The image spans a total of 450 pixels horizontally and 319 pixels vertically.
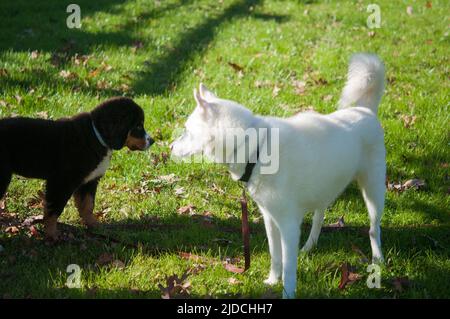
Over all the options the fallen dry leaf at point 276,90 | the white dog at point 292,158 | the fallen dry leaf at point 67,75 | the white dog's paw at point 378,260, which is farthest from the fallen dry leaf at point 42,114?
the white dog's paw at point 378,260

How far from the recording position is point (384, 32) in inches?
378

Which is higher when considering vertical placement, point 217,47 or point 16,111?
point 217,47

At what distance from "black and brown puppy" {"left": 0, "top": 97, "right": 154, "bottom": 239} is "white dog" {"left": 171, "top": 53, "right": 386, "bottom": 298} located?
997 mm

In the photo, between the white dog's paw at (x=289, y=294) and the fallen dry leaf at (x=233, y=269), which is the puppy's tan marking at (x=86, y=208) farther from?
the white dog's paw at (x=289, y=294)

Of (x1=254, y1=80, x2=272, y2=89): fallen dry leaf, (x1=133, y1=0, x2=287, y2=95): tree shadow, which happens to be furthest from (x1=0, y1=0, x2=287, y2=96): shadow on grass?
(x1=254, y1=80, x2=272, y2=89): fallen dry leaf

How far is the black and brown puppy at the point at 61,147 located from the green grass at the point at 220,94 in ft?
1.41

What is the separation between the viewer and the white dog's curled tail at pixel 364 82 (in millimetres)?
4082

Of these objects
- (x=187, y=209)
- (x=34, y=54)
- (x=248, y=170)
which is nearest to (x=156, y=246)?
(x=187, y=209)

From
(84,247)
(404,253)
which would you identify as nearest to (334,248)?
(404,253)

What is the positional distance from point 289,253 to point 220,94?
12.8ft

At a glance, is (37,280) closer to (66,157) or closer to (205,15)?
(66,157)

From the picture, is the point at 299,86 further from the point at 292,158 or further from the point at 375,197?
the point at 292,158
